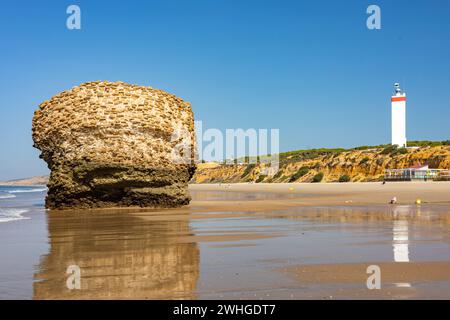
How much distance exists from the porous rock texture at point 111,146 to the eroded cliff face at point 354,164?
33.4 metres

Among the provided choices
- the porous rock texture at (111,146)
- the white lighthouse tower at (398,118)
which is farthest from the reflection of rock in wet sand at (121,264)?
the white lighthouse tower at (398,118)

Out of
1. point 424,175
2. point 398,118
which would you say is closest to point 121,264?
point 424,175

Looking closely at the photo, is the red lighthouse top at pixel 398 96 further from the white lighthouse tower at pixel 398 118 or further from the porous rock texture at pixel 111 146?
the porous rock texture at pixel 111 146

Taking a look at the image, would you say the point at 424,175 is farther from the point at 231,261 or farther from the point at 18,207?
the point at 231,261

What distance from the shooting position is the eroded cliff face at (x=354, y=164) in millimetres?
46156

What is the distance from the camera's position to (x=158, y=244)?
7.31 metres

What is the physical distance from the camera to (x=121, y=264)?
561 centimetres

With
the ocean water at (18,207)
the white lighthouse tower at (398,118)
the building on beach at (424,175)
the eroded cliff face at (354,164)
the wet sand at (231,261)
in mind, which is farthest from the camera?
the white lighthouse tower at (398,118)

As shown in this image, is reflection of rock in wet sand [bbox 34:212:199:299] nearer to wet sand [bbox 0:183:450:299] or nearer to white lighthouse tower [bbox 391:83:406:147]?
wet sand [bbox 0:183:450:299]

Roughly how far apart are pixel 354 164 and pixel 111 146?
39880 mm

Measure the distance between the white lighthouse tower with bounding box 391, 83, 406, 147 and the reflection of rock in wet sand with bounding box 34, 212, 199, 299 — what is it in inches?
2151
